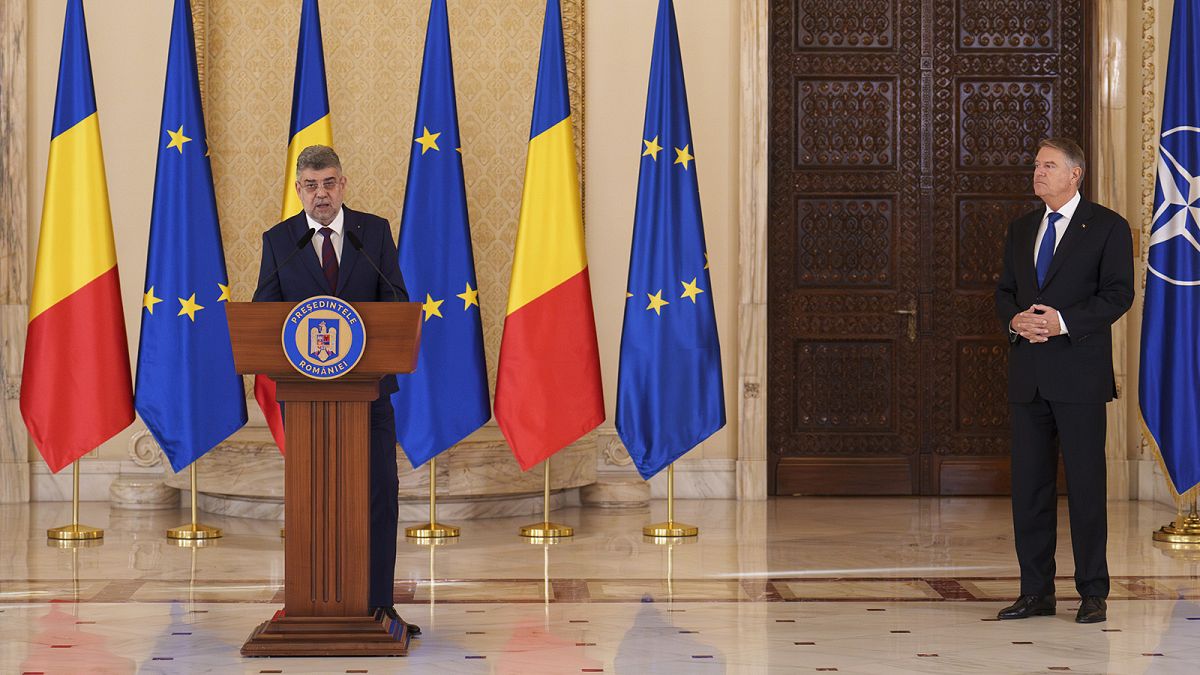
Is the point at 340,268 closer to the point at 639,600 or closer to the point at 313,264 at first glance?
the point at 313,264

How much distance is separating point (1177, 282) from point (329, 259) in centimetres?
438

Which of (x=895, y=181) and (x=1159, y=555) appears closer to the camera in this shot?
(x=1159, y=555)

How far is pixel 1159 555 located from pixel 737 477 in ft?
8.93

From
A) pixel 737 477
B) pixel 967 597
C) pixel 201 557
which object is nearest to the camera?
pixel 967 597

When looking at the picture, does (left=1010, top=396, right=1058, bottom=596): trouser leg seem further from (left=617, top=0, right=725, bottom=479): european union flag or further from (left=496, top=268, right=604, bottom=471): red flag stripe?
(left=496, top=268, right=604, bottom=471): red flag stripe

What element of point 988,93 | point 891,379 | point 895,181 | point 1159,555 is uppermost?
point 988,93

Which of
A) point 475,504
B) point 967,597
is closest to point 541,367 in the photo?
point 475,504

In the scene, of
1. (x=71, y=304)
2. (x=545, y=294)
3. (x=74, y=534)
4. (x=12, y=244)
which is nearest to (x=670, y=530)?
(x=545, y=294)

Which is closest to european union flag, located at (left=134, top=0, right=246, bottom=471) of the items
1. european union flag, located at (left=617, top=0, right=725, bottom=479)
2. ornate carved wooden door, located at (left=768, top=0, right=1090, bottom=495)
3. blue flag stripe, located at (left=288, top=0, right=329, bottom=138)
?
blue flag stripe, located at (left=288, top=0, right=329, bottom=138)

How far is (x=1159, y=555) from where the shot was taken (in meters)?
6.46

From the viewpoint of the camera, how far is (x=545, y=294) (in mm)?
6953

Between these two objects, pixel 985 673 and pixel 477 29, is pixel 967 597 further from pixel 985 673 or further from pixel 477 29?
pixel 477 29

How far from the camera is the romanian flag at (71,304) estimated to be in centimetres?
692

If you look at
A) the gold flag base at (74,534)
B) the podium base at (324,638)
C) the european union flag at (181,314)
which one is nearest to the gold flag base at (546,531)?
the european union flag at (181,314)
